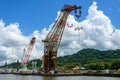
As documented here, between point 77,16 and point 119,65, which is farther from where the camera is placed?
point 119,65

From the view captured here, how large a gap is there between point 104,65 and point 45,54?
71.4 metres

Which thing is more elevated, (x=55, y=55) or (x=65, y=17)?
(x=65, y=17)

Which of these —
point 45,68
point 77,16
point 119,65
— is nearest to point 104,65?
point 119,65

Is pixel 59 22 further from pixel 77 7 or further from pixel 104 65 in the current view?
pixel 104 65

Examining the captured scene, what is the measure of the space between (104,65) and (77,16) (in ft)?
262

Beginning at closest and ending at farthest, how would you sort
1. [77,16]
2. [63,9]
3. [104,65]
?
[77,16], [63,9], [104,65]

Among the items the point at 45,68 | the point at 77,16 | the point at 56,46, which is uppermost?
the point at 77,16

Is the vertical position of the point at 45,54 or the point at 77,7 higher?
the point at 77,7

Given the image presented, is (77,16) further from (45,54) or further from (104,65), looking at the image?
(104,65)

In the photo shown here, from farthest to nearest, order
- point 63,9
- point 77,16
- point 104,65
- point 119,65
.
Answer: point 104,65 → point 119,65 → point 63,9 → point 77,16

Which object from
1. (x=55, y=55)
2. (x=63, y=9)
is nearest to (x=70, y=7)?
(x=63, y=9)

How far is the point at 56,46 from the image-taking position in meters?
128

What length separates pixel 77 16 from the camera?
118 m

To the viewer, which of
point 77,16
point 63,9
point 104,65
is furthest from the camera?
point 104,65
